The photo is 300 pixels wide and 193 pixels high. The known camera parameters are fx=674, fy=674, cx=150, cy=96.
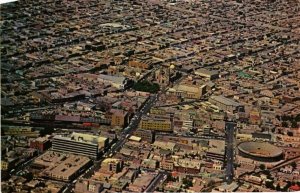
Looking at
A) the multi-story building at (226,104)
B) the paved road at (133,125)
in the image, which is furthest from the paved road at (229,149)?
the paved road at (133,125)

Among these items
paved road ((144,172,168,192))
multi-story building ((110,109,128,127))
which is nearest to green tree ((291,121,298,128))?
multi-story building ((110,109,128,127))

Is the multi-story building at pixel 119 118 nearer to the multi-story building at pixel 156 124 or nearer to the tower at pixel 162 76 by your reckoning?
the multi-story building at pixel 156 124

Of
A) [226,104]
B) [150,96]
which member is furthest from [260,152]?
[150,96]

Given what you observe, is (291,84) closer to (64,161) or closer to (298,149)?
(298,149)

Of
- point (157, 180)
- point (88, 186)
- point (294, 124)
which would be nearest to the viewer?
point (88, 186)

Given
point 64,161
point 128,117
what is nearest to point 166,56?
point 128,117

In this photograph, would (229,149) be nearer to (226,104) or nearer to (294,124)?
(294,124)

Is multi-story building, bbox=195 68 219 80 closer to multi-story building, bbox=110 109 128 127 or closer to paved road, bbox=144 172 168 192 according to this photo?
multi-story building, bbox=110 109 128 127
